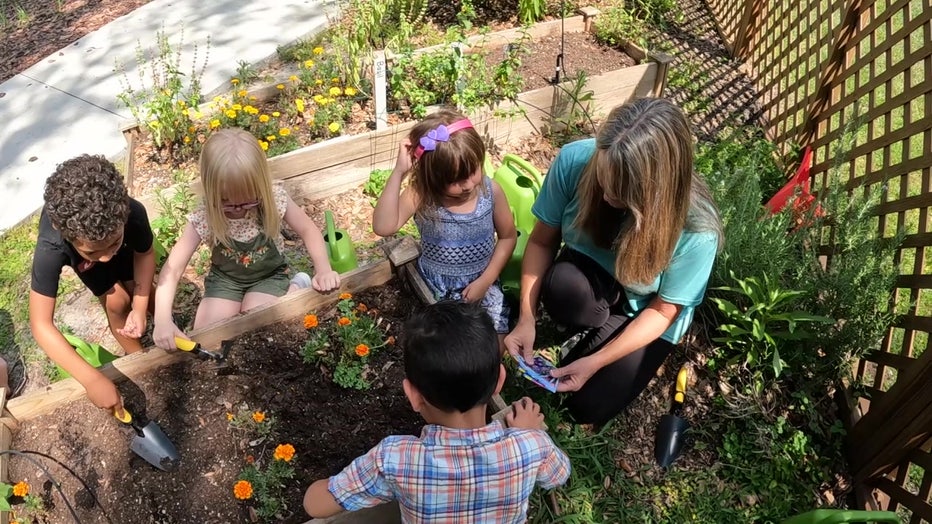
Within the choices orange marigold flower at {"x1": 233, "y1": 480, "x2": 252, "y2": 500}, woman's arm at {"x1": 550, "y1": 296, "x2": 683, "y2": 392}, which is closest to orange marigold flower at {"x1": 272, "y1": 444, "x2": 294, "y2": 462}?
orange marigold flower at {"x1": 233, "y1": 480, "x2": 252, "y2": 500}

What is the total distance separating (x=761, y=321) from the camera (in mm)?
2340

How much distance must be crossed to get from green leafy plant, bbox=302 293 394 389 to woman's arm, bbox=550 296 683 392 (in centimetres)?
72

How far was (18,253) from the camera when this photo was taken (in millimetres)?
3113

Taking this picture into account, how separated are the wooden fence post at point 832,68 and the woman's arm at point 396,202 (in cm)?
282

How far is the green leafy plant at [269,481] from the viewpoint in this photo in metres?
1.83

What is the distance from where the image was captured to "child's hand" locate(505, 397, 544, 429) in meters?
1.83

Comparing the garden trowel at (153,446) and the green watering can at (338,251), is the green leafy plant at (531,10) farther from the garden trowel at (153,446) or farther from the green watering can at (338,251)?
the garden trowel at (153,446)

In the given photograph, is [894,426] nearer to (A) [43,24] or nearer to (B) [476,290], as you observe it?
(B) [476,290]

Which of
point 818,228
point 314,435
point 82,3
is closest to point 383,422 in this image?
point 314,435

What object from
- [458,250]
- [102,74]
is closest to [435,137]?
[458,250]

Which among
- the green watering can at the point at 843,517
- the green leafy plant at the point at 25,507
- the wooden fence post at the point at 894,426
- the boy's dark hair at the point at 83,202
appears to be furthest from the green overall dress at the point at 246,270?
the wooden fence post at the point at 894,426

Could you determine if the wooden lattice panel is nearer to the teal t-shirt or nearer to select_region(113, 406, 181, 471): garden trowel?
the teal t-shirt

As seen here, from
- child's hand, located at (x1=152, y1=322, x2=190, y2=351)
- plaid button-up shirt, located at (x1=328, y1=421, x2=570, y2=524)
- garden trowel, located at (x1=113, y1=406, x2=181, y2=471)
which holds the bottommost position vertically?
garden trowel, located at (x1=113, y1=406, x2=181, y2=471)

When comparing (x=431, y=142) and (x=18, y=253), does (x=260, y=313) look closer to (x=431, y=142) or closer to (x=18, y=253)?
(x=431, y=142)
